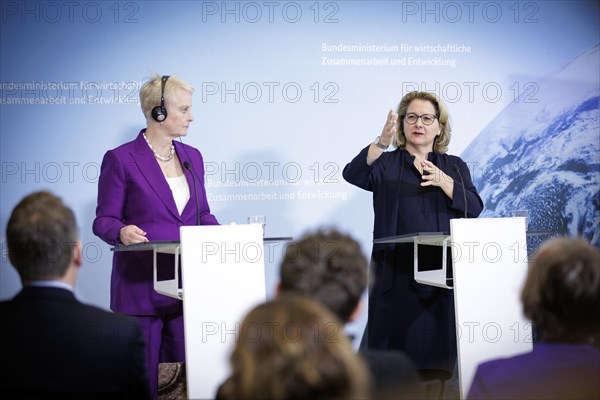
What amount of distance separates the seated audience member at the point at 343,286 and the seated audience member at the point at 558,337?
21 cm

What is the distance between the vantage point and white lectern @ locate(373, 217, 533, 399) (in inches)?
124

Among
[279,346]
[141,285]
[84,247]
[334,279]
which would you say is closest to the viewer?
[279,346]

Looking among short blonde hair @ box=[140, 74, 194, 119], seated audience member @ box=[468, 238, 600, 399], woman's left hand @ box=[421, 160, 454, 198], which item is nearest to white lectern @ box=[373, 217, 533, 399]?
A: woman's left hand @ box=[421, 160, 454, 198]

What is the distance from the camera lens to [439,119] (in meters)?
3.94

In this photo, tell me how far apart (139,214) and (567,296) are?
225 centimetres

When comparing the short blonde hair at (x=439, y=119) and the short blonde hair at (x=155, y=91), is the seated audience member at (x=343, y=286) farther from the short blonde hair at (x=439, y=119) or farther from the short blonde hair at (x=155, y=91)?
the short blonde hair at (x=439, y=119)

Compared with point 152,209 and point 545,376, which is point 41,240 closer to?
point 545,376

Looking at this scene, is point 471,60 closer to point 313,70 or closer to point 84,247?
point 313,70

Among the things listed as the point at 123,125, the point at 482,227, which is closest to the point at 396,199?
the point at 482,227

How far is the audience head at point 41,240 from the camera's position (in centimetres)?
204

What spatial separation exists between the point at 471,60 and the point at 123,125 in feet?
7.83

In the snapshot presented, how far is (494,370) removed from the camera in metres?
1.81

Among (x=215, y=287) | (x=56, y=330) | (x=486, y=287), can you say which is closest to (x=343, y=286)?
(x=56, y=330)

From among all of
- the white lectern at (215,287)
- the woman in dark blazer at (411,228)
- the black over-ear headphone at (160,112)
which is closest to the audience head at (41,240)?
the white lectern at (215,287)
